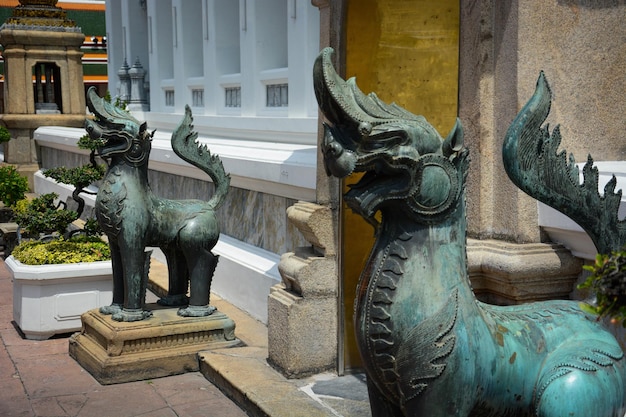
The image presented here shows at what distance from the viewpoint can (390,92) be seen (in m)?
5.30

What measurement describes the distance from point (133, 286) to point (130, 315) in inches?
8.0

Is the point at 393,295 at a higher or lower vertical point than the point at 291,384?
higher

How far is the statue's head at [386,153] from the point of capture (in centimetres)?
263

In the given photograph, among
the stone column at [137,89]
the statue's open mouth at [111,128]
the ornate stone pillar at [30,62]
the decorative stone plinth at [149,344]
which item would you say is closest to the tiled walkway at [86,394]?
the decorative stone plinth at [149,344]

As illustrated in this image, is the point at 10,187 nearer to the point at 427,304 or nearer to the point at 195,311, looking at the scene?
the point at 195,311

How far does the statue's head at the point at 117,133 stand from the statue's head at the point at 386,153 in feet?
10.6

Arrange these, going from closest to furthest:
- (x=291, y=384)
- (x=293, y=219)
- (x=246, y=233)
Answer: (x=291, y=384), (x=293, y=219), (x=246, y=233)

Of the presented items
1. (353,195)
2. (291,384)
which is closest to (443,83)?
(291,384)

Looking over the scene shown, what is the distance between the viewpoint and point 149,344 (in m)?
5.80

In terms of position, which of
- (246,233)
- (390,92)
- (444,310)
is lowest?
(246,233)

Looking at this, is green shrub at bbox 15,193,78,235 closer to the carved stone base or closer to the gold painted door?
the carved stone base

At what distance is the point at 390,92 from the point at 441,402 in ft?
9.64

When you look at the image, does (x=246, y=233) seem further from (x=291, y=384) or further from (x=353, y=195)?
(x=353, y=195)

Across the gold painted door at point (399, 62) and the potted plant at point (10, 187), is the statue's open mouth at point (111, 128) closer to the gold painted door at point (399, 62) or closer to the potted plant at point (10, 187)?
the gold painted door at point (399, 62)
